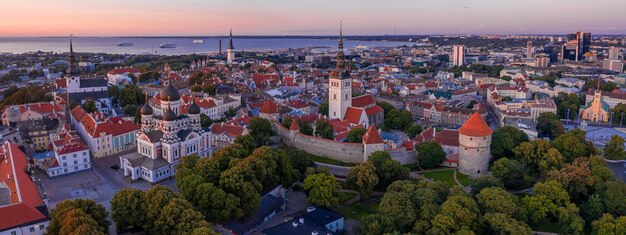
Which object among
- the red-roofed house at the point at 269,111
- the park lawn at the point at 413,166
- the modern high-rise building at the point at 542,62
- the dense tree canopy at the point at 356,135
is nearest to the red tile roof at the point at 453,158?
the park lawn at the point at 413,166

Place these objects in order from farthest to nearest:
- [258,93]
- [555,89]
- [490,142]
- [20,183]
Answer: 1. [555,89]
2. [258,93]
3. [490,142]
4. [20,183]

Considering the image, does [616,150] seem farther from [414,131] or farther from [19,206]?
[19,206]

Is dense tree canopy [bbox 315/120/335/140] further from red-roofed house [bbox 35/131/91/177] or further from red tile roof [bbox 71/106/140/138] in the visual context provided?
red-roofed house [bbox 35/131/91/177]

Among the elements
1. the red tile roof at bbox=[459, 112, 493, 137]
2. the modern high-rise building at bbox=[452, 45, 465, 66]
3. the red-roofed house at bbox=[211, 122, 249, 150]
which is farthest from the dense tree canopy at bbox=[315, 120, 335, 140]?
the modern high-rise building at bbox=[452, 45, 465, 66]

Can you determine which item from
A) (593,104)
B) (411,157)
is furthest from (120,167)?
(593,104)

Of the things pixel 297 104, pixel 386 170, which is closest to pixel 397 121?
pixel 297 104

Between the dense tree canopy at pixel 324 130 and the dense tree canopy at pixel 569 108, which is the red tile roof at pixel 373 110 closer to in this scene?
the dense tree canopy at pixel 324 130

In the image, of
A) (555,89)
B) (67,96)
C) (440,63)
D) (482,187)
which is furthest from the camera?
(440,63)

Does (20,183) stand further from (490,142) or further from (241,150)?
(490,142)
